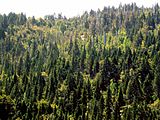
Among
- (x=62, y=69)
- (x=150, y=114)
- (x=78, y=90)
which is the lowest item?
(x=150, y=114)

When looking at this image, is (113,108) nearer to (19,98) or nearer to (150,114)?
(150,114)

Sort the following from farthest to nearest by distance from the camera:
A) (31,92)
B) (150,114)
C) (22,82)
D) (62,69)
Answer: (62,69), (22,82), (31,92), (150,114)

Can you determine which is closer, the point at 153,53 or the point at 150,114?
the point at 150,114

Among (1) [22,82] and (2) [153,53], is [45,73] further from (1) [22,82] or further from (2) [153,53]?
(2) [153,53]

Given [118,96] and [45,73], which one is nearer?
[118,96]

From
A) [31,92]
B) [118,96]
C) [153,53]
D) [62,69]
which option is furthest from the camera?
[153,53]

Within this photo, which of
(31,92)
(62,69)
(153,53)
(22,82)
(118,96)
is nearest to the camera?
(118,96)

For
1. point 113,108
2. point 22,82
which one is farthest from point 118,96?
point 22,82

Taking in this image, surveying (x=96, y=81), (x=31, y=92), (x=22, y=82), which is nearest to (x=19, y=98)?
(x=31, y=92)

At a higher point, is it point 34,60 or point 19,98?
point 34,60
